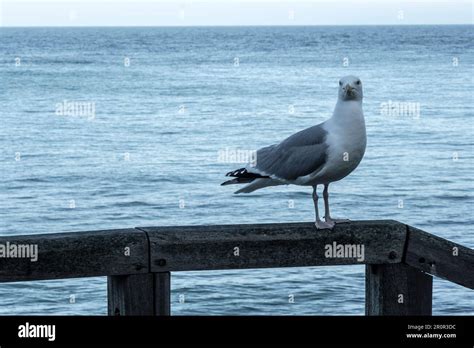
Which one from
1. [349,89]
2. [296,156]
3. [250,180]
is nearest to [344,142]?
[349,89]

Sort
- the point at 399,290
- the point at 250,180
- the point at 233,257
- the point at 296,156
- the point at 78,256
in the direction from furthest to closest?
the point at 250,180 < the point at 296,156 < the point at 399,290 < the point at 233,257 < the point at 78,256

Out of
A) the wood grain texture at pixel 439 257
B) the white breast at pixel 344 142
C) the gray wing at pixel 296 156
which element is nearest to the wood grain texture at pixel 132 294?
the wood grain texture at pixel 439 257

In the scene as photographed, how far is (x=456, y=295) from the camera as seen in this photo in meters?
19.3

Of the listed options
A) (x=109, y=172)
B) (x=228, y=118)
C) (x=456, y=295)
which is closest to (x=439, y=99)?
(x=228, y=118)

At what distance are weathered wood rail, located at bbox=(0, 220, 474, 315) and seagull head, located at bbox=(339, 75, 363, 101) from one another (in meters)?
1.28

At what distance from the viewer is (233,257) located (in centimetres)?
487

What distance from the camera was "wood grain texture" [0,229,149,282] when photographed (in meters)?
4.53

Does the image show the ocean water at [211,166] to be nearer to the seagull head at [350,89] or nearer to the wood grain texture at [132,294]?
the seagull head at [350,89]

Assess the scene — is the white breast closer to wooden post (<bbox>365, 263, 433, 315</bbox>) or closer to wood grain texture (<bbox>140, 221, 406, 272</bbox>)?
wood grain texture (<bbox>140, 221, 406, 272</bbox>)

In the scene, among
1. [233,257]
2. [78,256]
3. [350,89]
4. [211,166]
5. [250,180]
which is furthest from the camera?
[211,166]

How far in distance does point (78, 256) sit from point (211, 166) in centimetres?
3459

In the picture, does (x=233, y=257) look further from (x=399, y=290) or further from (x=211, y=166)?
(x=211, y=166)

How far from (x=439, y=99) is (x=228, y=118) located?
695 inches

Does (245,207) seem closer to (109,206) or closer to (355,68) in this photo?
(109,206)
